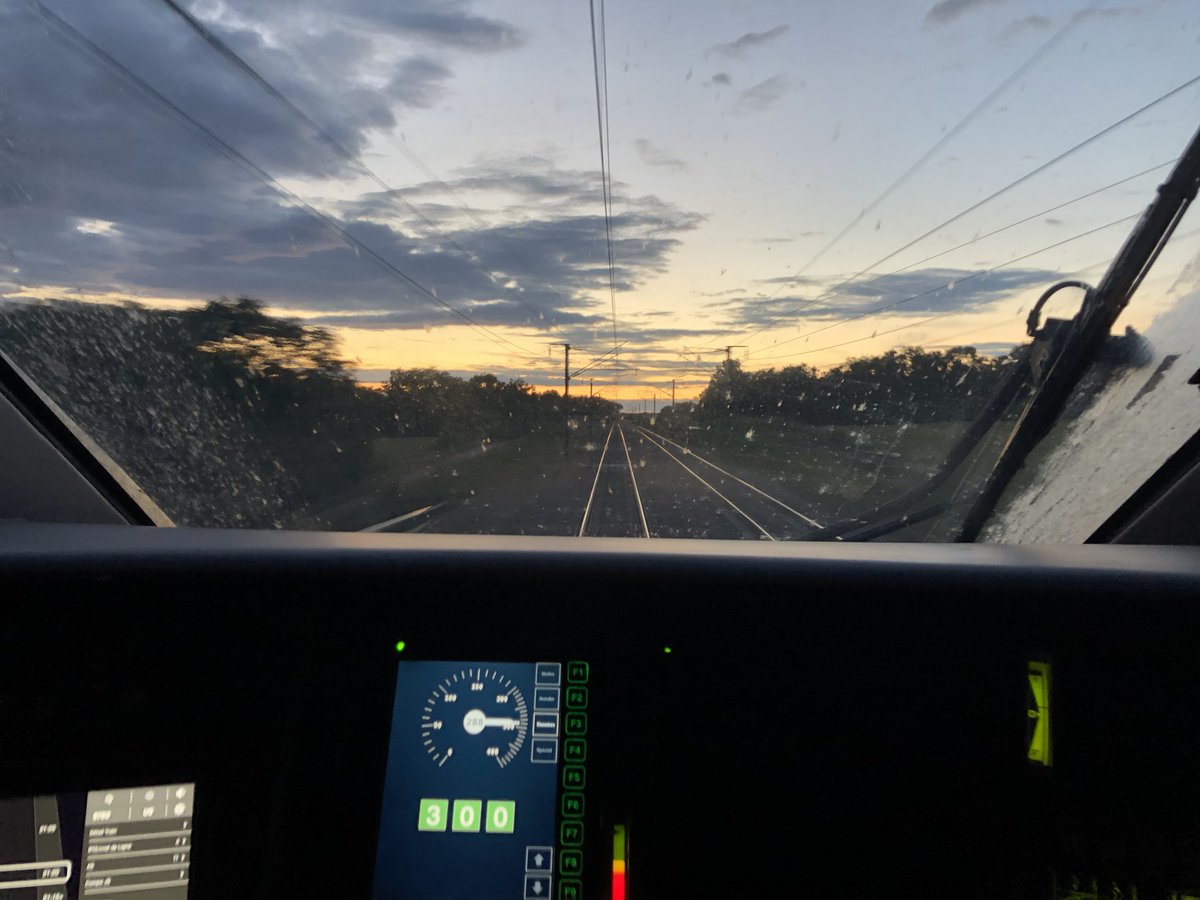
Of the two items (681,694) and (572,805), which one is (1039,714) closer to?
(681,694)

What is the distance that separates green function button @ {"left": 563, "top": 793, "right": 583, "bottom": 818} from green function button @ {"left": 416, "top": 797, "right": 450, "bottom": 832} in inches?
14.3

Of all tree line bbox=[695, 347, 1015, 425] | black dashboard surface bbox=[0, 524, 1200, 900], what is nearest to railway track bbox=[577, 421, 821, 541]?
tree line bbox=[695, 347, 1015, 425]

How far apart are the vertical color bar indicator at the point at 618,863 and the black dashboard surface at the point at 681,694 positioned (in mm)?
28

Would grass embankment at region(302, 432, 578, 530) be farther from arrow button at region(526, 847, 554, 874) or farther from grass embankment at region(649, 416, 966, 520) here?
arrow button at region(526, 847, 554, 874)

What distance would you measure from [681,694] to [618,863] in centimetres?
54

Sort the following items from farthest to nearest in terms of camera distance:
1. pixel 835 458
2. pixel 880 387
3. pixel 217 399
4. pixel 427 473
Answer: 1. pixel 427 473
2. pixel 835 458
3. pixel 880 387
4. pixel 217 399

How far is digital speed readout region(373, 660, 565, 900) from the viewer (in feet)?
8.98

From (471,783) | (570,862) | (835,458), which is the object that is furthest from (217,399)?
(835,458)

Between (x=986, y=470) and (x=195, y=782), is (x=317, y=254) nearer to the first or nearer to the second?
(x=195, y=782)

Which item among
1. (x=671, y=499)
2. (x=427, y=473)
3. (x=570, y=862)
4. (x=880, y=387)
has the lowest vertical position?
(x=570, y=862)

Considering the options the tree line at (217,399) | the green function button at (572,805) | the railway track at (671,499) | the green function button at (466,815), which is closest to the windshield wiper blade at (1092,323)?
the railway track at (671,499)

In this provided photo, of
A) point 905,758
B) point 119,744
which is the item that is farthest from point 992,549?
point 119,744

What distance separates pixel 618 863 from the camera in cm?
273

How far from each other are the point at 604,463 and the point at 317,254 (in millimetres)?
2528
